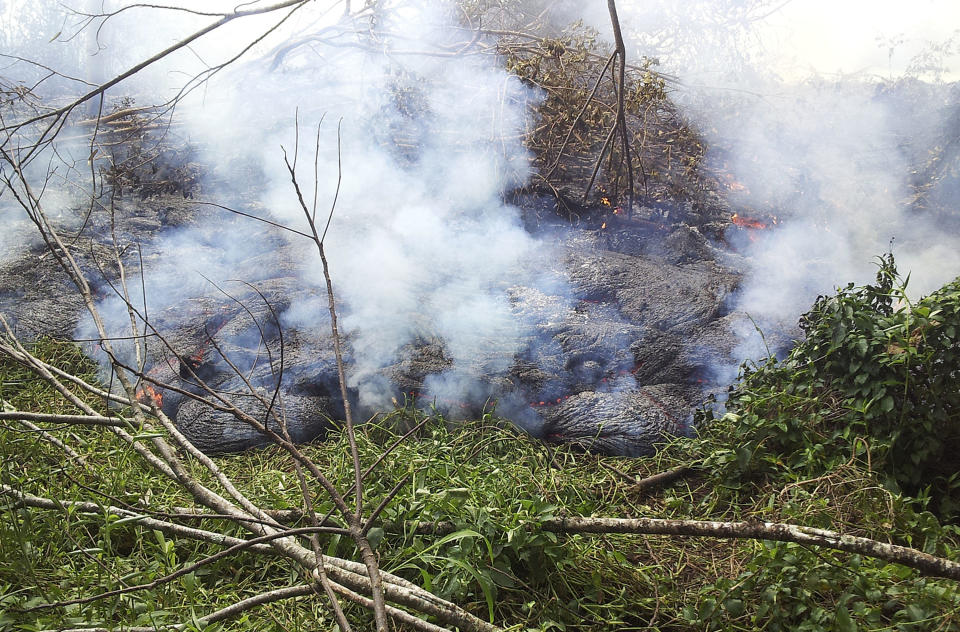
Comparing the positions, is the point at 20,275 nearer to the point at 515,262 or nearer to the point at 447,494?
the point at 515,262

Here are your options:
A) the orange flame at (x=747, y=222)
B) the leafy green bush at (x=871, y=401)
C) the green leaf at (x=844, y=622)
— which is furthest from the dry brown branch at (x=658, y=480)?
the orange flame at (x=747, y=222)

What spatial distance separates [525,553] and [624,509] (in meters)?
0.90

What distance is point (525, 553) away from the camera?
201 centimetres

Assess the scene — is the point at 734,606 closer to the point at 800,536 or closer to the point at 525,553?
the point at 800,536

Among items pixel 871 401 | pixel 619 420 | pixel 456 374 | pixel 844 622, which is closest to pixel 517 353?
pixel 456 374

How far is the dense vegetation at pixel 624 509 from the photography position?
1870 millimetres

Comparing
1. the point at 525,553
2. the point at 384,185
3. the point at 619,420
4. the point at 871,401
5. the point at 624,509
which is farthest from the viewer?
the point at 384,185

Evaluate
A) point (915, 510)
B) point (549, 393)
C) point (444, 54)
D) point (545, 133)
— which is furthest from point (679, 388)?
point (444, 54)

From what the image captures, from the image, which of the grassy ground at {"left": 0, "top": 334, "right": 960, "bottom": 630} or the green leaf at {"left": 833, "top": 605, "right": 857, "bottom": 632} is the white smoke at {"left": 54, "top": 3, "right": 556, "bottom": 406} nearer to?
the grassy ground at {"left": 0, "top": 334, "right": 960, "bottom": 630}

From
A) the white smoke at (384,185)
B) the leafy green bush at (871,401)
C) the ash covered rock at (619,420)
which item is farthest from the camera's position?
the white smoke at (384,185)

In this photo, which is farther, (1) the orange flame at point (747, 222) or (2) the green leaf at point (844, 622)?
(1) the orange flame at point (747, 222)

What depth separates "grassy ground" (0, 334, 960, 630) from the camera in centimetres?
183

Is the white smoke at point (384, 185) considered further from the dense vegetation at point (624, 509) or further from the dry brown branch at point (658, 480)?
the dry brown branch at point (658, 480)

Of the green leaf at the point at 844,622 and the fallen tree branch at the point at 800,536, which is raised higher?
the fallen tree branch at the point at 800,536
